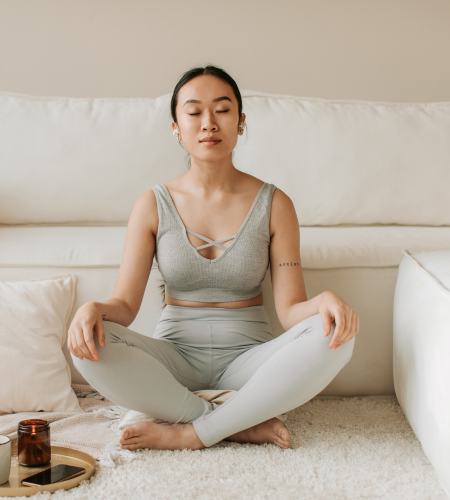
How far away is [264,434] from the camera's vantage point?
1082 millimetres

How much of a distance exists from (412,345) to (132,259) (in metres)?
0.65

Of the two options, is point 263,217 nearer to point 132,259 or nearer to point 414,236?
point 132,259

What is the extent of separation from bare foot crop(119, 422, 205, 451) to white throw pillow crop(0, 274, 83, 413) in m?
0.27

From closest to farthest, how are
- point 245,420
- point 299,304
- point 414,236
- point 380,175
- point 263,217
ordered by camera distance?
point 245,420 < point 299,304 < point 263,217 < point 414,236 < point 380,175

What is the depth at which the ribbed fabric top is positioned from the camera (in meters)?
1.21

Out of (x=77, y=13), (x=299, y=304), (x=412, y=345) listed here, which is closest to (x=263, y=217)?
(x=299, y=304)

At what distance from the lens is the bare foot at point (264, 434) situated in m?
1.07

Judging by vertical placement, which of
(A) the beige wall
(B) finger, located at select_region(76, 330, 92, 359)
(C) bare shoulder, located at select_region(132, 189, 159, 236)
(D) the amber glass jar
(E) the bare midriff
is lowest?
(D) the amber glass jar

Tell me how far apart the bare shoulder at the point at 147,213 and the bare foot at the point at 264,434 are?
515mm

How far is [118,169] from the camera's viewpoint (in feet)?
5.63

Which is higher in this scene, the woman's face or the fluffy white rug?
the woman's face

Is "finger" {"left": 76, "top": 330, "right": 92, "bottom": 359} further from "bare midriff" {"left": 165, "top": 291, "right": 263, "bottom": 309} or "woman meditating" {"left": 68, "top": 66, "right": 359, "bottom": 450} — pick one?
"bare midriff" {"left": 165, "top": 291, "right": 263, "bottom": 309}

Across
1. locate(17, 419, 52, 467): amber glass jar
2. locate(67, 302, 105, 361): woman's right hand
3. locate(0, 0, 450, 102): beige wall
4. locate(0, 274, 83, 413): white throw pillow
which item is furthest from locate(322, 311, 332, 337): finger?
locate(0, 0, 450, 102): beige wall

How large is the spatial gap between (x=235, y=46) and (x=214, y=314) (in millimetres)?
1447
